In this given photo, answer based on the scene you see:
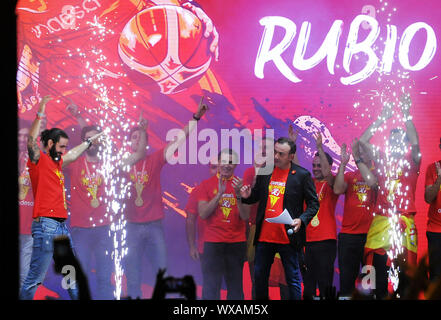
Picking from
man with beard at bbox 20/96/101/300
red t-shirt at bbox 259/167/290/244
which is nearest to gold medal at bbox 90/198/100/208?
man with beard at bbox 20/96/101/300

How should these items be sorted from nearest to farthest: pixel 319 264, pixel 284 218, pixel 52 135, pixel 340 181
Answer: pixel 284 218, pixel 52 135, pixel 319 264, pixel 340 181

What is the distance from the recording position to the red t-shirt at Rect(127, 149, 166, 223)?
4.77 m

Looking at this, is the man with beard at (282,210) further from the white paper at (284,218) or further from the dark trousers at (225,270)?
the dark trousers at (225,270)

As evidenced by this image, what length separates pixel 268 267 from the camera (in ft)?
13.6

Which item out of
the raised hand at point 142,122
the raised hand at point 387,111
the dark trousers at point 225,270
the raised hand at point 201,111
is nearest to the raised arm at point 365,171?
the raised hand at point 387,111

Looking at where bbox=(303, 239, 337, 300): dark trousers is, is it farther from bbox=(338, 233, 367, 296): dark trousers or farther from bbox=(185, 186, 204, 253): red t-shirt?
bbox=(185, 186, 204, 253): red t-shirt

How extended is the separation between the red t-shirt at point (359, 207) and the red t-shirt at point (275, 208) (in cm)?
74

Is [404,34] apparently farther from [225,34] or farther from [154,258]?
[154,258]

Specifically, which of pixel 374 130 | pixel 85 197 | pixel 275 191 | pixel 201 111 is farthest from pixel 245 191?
pixel 85 197

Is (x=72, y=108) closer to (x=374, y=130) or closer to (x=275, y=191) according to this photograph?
(x=275, y=191)

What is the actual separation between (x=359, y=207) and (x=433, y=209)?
2.00ft

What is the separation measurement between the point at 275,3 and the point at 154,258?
2451 mm

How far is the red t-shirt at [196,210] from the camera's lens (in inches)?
186

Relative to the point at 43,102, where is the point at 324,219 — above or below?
below
